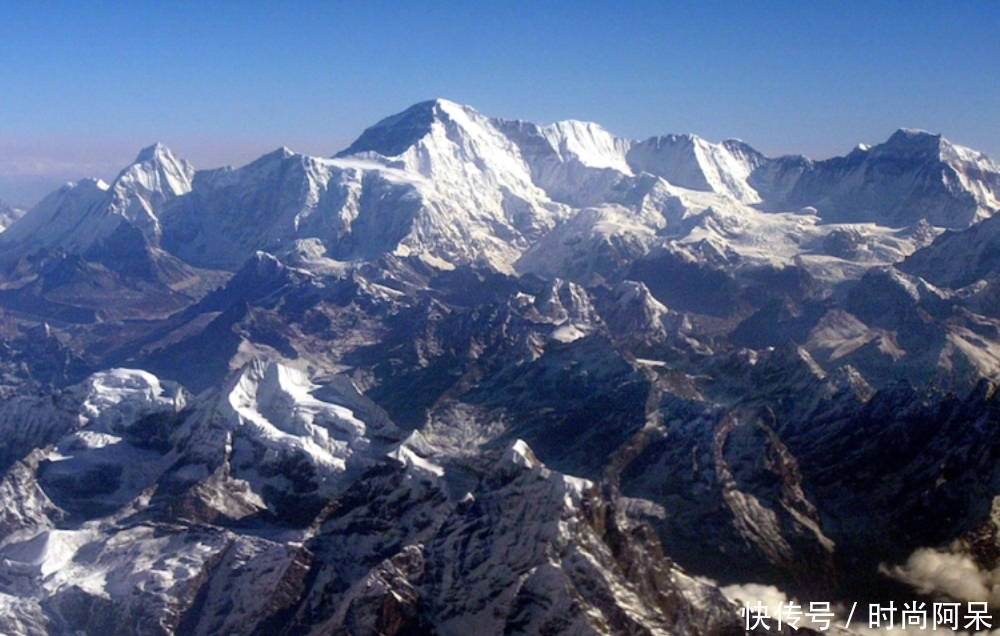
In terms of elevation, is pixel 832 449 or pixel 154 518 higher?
pixel 832 449

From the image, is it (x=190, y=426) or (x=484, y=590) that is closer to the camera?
(x=484, y=590)

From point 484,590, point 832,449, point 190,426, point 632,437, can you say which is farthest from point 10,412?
point 832,449

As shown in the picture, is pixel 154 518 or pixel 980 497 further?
pixel 980 497

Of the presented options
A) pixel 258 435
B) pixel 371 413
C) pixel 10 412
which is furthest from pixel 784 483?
pixel 10 412

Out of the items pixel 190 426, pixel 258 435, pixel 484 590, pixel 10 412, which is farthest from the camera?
pixel 10 412

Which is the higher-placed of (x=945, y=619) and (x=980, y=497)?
(x=980, y=497)

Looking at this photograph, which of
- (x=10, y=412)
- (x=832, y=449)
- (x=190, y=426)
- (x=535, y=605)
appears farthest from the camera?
(x=10, y=412)

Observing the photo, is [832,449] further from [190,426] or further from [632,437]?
[190,426]

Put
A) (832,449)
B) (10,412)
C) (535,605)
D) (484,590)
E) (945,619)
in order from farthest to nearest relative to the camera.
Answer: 1. (10,412)
2. (832,449)
3. (945,619)
4. (484,590)
5. (535,605)

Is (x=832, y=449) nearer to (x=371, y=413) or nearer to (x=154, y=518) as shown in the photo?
(x=371, y=413)
